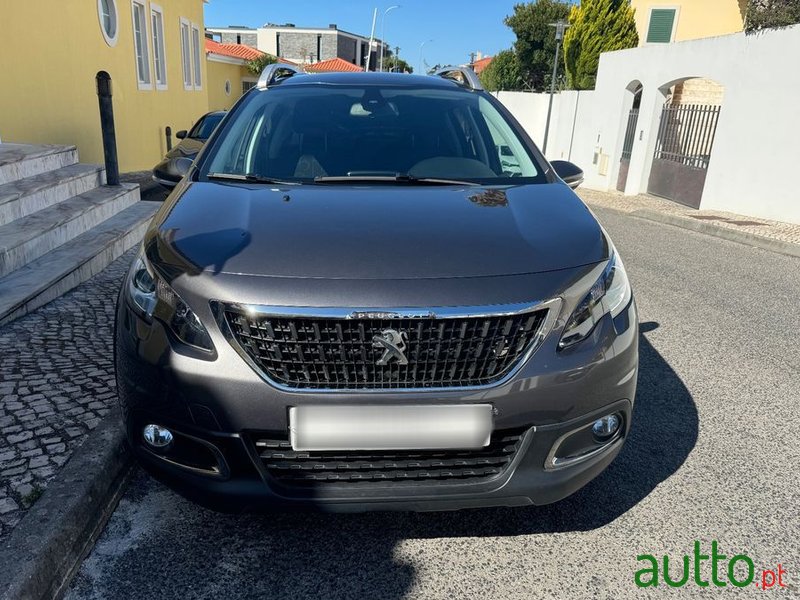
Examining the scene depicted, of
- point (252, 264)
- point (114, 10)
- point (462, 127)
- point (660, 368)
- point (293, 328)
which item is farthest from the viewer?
point (114, 10)

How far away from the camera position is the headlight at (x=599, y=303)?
2.09m

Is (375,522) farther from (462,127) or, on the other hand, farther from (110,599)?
(462,127)

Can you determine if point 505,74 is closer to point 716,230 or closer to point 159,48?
point 159,48

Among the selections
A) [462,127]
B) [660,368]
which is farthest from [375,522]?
[660,368]

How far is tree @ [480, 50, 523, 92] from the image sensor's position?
43.5 m

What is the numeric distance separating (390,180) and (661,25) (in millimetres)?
24662

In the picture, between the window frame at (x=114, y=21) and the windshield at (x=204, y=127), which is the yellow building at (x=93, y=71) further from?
the windshield at (x=204, y=127)

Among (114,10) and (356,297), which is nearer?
(356,297)

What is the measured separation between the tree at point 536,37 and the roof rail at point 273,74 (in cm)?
4059

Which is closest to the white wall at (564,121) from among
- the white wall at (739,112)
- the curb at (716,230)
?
the white wall at (739,112)

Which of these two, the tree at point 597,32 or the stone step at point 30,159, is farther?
the tree at point 597,32

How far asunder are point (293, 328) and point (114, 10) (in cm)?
1253

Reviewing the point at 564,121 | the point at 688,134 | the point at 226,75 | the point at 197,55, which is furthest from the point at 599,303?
the point at 226,75

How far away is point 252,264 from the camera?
2074 millimetres
